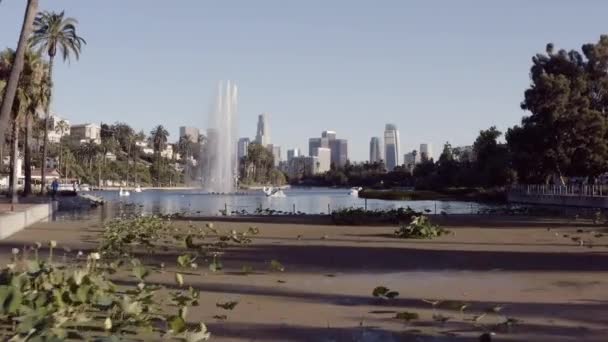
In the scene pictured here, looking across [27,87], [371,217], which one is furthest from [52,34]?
[371,217]

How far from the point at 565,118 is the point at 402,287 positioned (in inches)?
2314

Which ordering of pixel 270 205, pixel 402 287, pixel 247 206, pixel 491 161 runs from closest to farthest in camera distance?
pixel 402 287, pixel 247 206, pixel 270 205, pixel 491 161

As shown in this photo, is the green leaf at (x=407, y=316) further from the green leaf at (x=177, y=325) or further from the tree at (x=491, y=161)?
the tree at (x=491, y=161)

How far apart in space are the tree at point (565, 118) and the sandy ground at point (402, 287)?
4418cm

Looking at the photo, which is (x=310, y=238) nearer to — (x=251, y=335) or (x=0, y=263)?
(x=0, y=263)

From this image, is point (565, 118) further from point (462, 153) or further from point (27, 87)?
point (462, 153)

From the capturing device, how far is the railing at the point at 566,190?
68.8 meters

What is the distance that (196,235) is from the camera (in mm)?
25734

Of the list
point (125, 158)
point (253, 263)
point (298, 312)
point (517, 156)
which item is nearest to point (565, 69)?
point (517, 156)

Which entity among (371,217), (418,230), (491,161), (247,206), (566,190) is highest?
(491,161)

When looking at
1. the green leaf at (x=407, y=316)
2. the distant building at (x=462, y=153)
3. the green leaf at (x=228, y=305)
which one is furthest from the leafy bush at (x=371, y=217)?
the distant building at (x=462, y=153)

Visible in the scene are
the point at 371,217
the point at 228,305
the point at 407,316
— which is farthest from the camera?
the point at 371,217

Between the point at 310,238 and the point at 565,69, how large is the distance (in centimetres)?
5526

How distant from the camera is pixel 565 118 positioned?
68.7 metres
